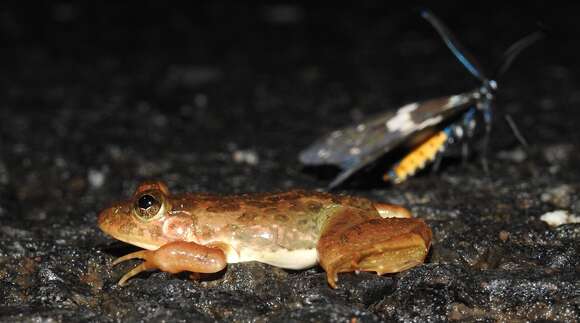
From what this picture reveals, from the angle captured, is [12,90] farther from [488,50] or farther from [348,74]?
[488,50]

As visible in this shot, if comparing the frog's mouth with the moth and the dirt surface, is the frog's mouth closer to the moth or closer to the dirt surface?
the dirt surface

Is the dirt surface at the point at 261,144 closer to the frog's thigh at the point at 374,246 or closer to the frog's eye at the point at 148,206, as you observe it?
the frog's thigh at the point at 374,246

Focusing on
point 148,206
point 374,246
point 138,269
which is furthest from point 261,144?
point 374,246

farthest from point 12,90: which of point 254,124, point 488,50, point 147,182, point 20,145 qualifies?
point 488,50

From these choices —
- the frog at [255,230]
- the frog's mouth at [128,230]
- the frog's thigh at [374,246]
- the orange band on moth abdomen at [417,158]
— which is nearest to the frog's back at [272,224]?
the frog at [255,230]

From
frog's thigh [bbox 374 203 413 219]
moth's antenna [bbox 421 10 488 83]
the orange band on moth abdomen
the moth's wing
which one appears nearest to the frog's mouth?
frog's thigh [bbox 374 203 413 219]

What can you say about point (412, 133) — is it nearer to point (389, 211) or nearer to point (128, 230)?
point (389, 211)
